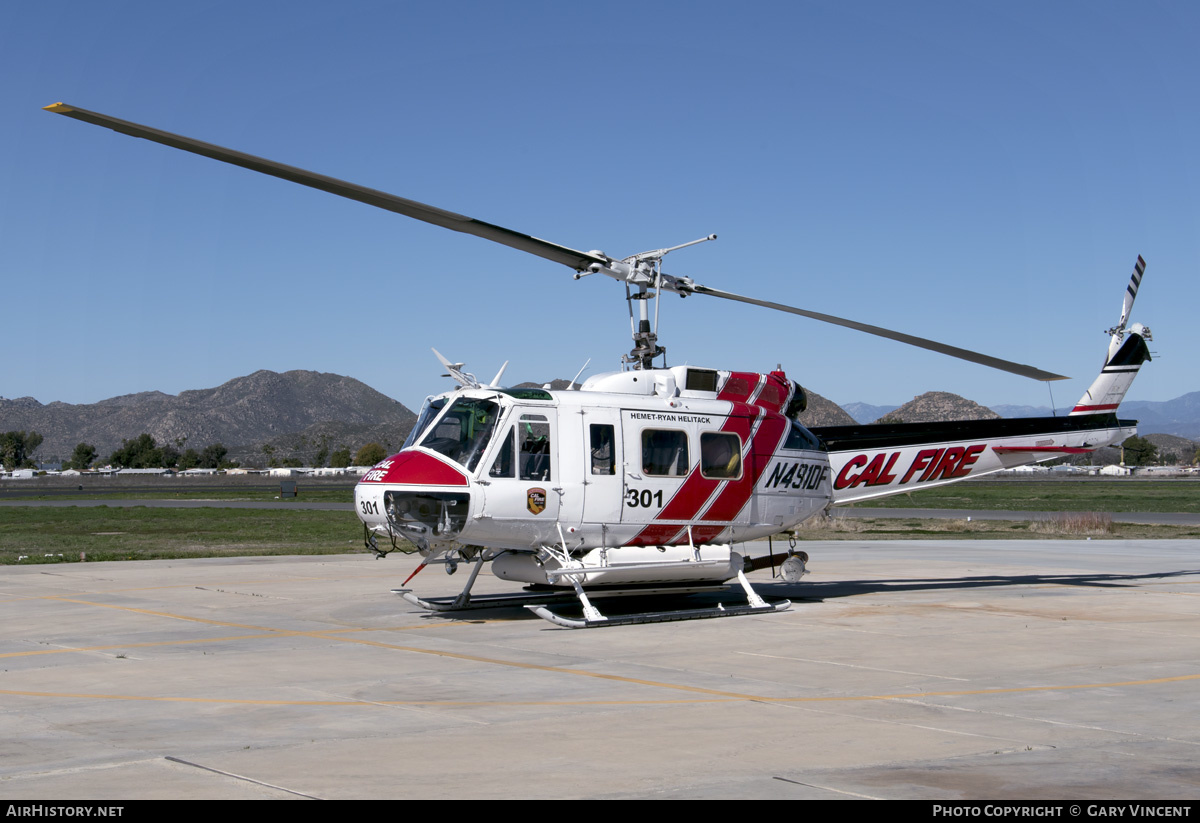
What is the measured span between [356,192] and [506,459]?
429cm

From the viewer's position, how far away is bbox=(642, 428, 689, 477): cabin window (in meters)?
14.6

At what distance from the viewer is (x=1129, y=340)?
18578 mm

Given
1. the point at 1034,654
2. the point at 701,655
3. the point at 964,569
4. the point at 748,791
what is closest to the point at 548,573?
the point at 701,655

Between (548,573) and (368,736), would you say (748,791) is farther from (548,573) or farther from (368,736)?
(548,573)

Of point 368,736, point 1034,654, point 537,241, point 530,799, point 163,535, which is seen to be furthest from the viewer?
point 163,535

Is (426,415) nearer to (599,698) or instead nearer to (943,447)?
(599,698)

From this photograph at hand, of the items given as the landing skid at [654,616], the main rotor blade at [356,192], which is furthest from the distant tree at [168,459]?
the main rotor blade at [356,192]

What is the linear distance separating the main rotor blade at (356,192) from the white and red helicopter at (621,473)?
0.16 feet

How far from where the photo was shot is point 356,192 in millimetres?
10703

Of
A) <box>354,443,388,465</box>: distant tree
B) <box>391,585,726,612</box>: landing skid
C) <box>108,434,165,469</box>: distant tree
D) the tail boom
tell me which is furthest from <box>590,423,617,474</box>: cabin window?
<box>108,434,165,469</box>: distant tree

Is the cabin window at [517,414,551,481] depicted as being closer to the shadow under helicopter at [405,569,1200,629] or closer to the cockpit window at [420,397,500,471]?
the cockpit window at [420,397,500,471]

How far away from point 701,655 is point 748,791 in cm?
560

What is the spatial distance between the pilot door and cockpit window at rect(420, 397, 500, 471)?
215mm

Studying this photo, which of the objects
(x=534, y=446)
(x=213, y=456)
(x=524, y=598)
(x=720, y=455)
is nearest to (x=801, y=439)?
(x=720, y=455)
